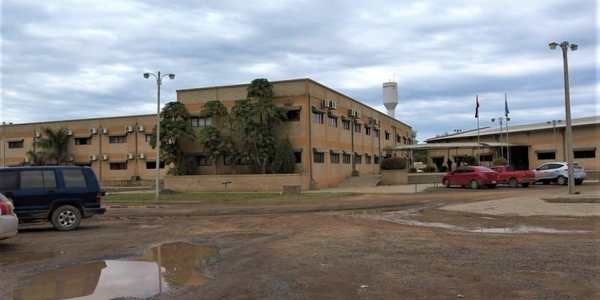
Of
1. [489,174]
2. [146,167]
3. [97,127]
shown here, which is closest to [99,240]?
[489,174]

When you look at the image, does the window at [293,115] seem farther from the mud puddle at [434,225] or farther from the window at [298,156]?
the mud puddle at [434,225]

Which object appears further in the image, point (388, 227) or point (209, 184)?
point (209, 184)

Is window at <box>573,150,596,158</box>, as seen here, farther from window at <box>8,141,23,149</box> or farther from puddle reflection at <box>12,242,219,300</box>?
window at <box>8,141,23,149</box>

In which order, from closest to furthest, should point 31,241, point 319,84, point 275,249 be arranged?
1. point 275,249
2. point 31,241
3. point 319,84

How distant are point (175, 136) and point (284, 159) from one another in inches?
403

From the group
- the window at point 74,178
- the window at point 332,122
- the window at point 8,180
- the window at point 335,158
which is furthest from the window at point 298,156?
the window at point 8,180

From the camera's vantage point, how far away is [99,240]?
12648mm

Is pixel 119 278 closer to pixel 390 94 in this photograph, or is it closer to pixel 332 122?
pixel 332 122

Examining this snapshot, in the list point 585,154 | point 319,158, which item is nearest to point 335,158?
Answer: point 319,158

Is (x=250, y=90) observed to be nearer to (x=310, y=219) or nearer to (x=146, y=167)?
(x=146, y=167)

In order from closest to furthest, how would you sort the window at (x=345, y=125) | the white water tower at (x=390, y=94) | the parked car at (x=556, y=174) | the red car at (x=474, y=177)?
1. the red car at (x=474, y=177)
2. the parked car at (x=556, y=174)
3. the window at (x=345, y=125)
4. the white water tower at (x=390, y=94)

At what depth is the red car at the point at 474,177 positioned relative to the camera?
3353 cm

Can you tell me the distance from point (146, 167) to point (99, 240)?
1792 inches

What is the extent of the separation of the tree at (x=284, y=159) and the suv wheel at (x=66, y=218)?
2602 cm
